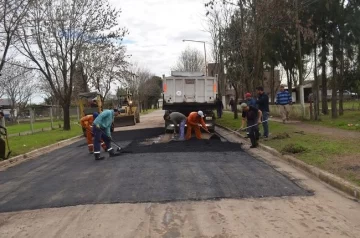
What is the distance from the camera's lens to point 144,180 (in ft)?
26.5

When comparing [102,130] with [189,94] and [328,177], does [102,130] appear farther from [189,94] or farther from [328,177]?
[189,94]

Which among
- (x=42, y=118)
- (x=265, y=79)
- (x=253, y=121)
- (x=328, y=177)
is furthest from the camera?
(x=42, y=118)

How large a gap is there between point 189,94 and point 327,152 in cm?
970

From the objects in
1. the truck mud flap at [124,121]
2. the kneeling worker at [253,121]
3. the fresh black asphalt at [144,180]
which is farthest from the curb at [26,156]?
the truck mud flap at [124,121]

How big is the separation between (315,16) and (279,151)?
13.3 meters

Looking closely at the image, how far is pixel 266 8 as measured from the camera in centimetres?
1953

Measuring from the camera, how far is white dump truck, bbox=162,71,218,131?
19266mm

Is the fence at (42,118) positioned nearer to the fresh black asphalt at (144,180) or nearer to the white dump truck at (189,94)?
the white dump truck at (189,94)

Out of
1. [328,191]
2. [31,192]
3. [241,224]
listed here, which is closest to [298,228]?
[241,224]

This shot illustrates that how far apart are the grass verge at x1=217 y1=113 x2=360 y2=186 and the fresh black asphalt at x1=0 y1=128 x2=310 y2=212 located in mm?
1032

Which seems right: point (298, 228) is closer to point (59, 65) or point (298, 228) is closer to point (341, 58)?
point (341, 58)

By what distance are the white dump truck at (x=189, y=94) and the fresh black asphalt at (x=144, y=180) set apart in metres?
7.36

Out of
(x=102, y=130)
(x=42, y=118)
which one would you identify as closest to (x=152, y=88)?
(x=42, y=118)

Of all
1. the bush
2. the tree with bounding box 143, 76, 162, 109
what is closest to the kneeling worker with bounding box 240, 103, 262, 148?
the bush
